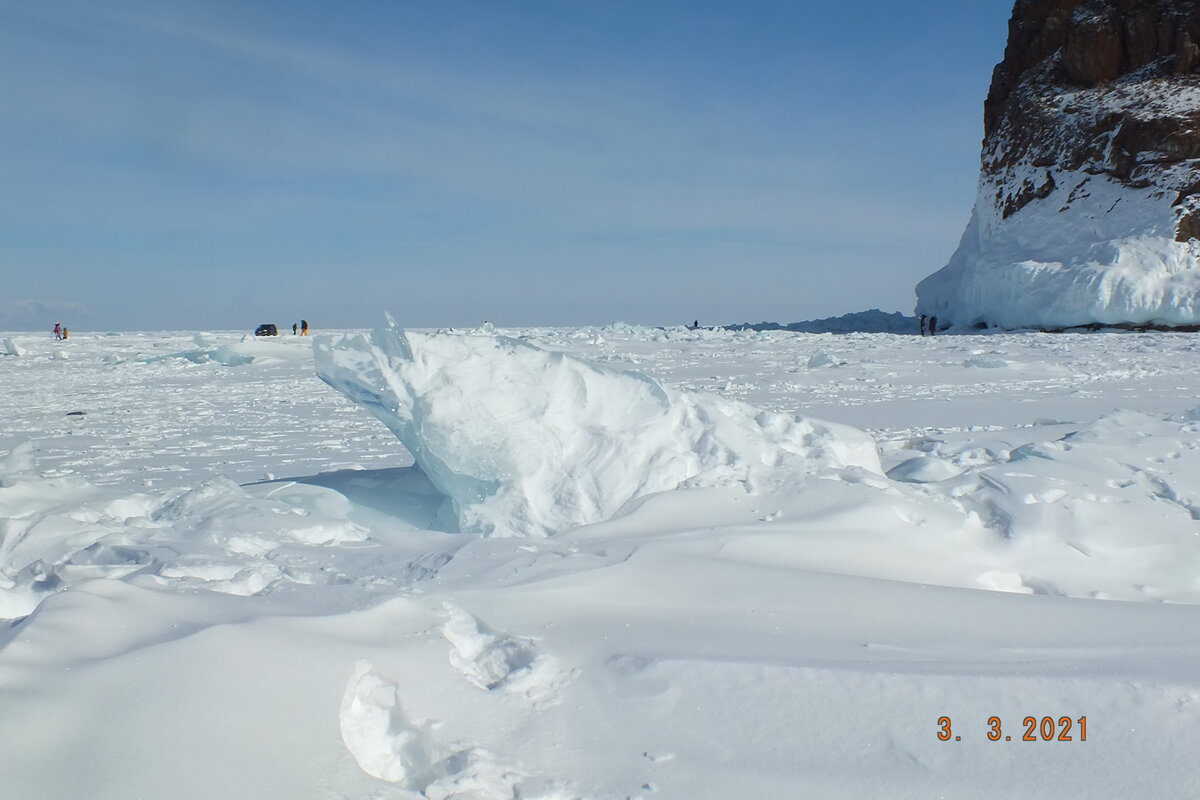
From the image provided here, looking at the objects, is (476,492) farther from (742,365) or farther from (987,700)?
(742,365)

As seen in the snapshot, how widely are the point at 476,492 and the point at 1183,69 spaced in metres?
25.7

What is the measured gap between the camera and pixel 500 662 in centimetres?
223

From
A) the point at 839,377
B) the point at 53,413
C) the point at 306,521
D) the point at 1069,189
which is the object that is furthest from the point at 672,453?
the point at 1069,189

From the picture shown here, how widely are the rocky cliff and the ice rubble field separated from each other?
16.8 meters

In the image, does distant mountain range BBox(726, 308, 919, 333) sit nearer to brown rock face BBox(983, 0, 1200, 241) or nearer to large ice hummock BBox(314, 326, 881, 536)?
brown rock face BBox(983, 0, 1200, 241)

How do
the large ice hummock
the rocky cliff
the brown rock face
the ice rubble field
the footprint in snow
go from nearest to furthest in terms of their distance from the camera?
the ice rubble field < the footprint in snow < the large ice hummock < the rocky cliff < the brown rock face

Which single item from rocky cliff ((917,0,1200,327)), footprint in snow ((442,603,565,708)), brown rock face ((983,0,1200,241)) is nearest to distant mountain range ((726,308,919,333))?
rocky cliff ((917,0,1200,327))

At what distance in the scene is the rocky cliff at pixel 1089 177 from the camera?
20.0m

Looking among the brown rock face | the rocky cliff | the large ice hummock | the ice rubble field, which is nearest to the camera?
the ice rubble field

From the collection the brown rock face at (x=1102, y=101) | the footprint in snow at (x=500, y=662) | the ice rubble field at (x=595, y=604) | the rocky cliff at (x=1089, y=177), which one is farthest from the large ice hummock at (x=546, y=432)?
the brown rock face at (x=1102, y=101)

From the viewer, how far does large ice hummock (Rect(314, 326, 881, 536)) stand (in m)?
3.67

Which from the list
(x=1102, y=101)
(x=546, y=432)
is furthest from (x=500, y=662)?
(x=1102, y=101)

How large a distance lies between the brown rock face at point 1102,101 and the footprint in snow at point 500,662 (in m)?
23.3

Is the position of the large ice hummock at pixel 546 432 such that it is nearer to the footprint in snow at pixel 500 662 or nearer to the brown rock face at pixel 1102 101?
the footprint in snow at pixel 500 662
